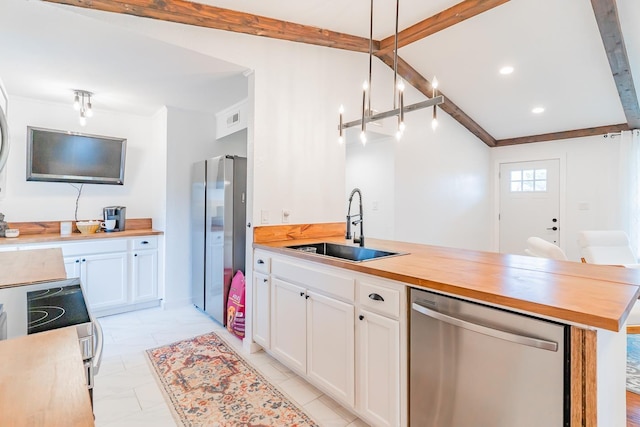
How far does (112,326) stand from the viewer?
3318 millimetres

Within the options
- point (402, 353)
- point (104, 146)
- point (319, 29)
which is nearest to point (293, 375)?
point (402, 353)

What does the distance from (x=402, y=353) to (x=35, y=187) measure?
4134 millimetres

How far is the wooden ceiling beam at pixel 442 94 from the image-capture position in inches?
159

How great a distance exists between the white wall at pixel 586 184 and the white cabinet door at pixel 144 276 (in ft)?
20.1

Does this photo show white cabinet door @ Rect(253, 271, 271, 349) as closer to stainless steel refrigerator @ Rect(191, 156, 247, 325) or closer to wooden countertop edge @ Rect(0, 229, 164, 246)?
stainless steel refrigerator @ Rect(191, 156, 247, 325)

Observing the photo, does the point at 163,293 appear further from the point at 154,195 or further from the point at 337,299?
the point at 337,299

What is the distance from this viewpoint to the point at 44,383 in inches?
25.3

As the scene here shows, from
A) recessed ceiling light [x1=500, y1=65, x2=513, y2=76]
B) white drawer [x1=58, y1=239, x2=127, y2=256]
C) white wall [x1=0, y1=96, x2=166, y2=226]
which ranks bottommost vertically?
white drawer [x1=58, y1=239, x2=127, y2=256]

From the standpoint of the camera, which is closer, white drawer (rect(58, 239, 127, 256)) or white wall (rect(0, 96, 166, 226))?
white drawer (rect(58, 239, 127, 256))

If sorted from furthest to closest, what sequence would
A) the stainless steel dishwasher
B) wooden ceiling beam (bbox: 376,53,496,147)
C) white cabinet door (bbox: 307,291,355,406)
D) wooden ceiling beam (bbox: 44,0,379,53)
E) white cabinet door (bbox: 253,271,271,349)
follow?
1. wooden ceiling beam (bbox: 376,53,496,147)
2. white cabinet door (bbox: 253,271,271,349)
3. wooden ceiling beam (bbox: 44,0,379,53)
4. white cabinet door (bbox: 307,291,355,406)
5. the stainless steel dishwasher

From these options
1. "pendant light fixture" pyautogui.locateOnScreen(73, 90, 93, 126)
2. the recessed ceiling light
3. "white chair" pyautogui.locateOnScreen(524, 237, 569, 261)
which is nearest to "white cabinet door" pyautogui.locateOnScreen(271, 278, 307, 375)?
"white chair" pyautogui.locateOnScreen(524, 237, 569, 261)

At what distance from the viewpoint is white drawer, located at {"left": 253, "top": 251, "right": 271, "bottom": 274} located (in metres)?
2.56

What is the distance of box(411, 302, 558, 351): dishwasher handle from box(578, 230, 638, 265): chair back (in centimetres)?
310

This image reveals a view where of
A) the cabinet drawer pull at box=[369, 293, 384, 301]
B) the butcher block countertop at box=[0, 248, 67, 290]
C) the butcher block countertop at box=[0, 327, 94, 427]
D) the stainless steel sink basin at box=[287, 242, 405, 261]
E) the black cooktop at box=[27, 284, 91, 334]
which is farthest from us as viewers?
the stainless steel sink basin at box=[287, 242, 405, 261]
